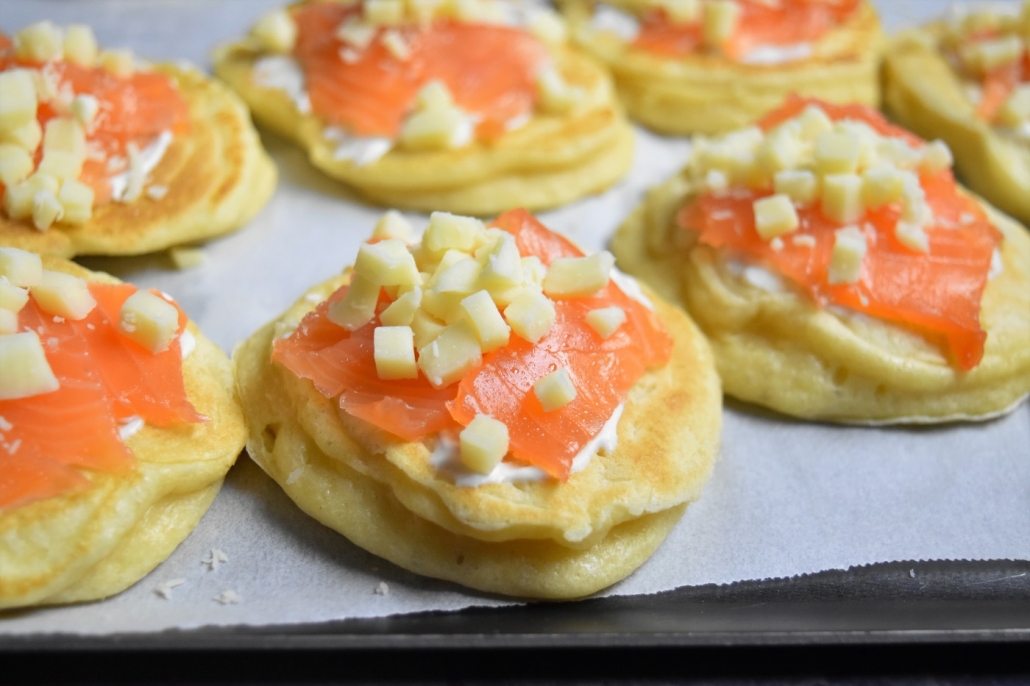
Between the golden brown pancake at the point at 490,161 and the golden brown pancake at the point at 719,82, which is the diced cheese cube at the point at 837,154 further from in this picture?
the golden brown pancake at the point at 719,82

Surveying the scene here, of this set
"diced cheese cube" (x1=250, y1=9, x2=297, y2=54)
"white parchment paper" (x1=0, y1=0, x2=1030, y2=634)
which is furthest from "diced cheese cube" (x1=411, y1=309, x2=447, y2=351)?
"diced cheese cube" (x1=250, y1=9, x2=297, y2=54)

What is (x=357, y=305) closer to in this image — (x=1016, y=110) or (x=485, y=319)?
(x=485, y=319)

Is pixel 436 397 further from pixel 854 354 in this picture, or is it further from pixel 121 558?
pixel 854 354

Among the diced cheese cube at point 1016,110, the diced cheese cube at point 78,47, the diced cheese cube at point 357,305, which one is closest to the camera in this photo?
the diced cheese cube at point 357,305

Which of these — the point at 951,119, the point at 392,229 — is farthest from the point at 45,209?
the point at 951,119

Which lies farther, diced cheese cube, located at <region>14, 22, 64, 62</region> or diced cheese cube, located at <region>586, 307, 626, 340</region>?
diced cheese cube, located at <region>14, 22, 64, 62</region>

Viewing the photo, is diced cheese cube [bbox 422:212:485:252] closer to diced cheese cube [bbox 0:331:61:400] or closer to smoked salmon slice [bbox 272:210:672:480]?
smoked salmon slice [bbox 272:210:672:480]

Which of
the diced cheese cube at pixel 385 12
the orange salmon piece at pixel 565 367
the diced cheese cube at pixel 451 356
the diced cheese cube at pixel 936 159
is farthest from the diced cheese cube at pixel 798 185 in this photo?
the diced cheese cube at pixel 385 12
